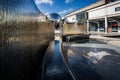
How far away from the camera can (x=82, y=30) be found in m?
16.9

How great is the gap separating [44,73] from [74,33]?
42.0ft

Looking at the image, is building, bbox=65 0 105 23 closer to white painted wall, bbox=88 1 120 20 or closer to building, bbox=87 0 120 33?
building, bbox=87 0 120 33

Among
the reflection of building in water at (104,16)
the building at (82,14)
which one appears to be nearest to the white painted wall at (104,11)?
the reflection of building in water at (104,16)

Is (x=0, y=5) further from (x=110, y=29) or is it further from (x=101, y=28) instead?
(x=101, y=28)

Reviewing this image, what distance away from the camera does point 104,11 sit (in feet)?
74.0

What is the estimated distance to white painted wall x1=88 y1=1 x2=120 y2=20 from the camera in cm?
2042

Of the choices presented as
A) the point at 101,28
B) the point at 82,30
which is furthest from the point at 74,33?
the point at 101,28

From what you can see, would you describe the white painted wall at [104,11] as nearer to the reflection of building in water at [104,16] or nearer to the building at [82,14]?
the reflection of building in water at [104,16]

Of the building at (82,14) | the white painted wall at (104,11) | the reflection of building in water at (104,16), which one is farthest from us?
the building at (82,14)

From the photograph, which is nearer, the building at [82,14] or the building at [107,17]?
the building at [107,17]

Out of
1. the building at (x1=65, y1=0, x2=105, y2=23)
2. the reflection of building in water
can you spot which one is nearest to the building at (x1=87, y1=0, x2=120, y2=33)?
the reflection of building in water

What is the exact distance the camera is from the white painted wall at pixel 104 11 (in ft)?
67.0

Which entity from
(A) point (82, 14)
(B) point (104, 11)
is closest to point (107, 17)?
(B) point (104, 11)

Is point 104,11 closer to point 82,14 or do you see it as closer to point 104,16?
point 104,16
